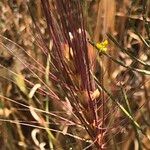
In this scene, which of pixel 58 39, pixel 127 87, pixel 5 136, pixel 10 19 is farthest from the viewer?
pixel 10 19

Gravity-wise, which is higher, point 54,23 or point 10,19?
point 54,23

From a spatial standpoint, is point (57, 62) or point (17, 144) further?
point (17, 144)

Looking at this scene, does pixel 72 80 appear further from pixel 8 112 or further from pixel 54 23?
pixel 8 112

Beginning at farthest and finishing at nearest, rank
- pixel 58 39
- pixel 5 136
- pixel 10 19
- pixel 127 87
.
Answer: pixel 10 19 → pixel 5 136 → pixel 127 87 → pixel 58 39

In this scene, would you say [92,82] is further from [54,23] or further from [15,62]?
[15,62]

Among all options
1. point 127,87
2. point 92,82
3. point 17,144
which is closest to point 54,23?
point 92,82

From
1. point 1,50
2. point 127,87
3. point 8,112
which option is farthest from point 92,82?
point 1,50

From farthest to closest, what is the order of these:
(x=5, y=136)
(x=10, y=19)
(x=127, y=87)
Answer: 1. (x=10, y=19)
2. (x=5, y=136)
3. (x=127, y=87)

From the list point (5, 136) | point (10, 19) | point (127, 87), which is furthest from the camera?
point (10, 19)

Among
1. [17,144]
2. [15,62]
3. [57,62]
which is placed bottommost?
[17,144]
